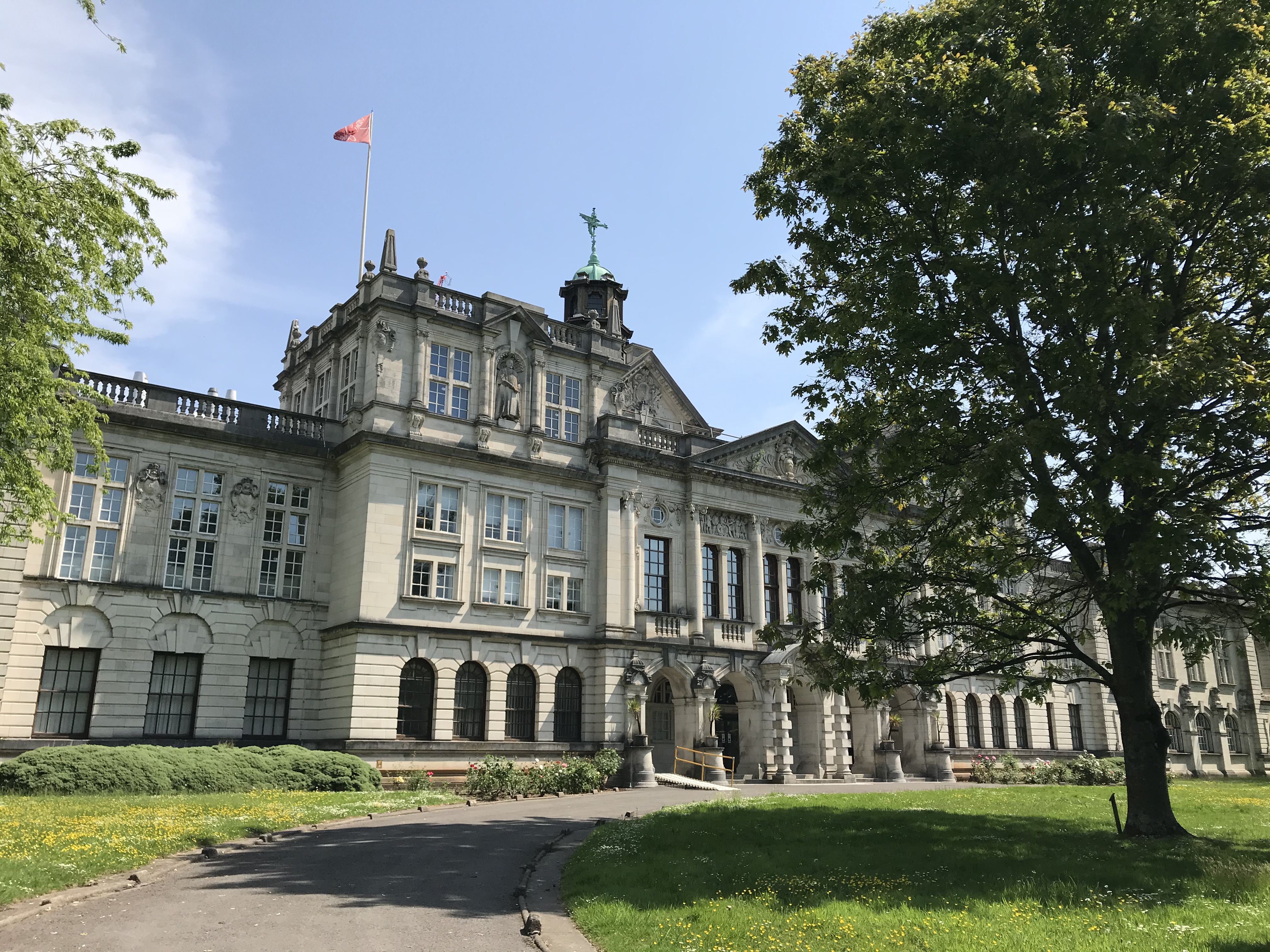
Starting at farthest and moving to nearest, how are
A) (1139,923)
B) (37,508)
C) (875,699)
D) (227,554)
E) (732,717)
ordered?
1. (732,717)
2. (227,554)
3. (37,508)
4. (875,699)
5. (1139,923)

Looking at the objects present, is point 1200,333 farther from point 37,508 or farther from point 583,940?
point 37,508

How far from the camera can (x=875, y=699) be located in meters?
18.1

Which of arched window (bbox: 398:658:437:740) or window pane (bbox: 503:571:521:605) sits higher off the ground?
window pane (bbox: 503:571:521:605)

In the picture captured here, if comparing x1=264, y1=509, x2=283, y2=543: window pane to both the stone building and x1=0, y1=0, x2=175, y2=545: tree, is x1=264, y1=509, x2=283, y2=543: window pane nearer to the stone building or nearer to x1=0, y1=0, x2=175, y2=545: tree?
the stone building

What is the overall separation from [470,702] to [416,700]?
2.03m

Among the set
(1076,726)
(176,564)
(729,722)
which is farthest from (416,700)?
(1076,726)

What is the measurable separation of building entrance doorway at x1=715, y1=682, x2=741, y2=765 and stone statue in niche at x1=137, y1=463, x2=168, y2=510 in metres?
22.6

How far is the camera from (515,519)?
37562 millimetres

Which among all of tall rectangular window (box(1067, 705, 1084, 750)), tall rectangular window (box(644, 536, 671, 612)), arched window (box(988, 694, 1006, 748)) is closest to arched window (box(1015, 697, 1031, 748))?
arched window (box(988, 694, 1006, 748))

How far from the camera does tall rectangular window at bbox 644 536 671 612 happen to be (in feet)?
131

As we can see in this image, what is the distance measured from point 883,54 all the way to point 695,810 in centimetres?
1627

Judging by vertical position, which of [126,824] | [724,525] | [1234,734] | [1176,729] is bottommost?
[126,824]

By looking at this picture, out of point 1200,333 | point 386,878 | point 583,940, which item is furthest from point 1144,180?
point 386,878

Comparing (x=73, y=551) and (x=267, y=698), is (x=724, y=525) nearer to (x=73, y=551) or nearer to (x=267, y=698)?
(x=267, y=698)
